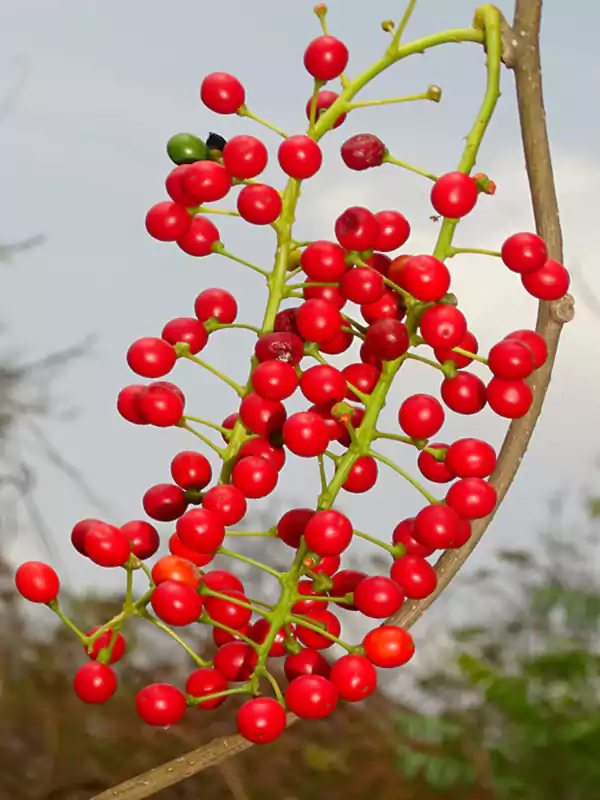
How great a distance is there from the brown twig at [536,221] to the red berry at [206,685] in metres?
0.04

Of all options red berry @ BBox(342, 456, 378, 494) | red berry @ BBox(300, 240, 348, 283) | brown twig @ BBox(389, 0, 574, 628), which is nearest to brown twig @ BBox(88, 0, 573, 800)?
brown twig @ BBox(389, 0, 574, 628)

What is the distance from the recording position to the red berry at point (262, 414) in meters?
0.75

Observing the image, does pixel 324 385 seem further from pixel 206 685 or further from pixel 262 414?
pixel 206 685

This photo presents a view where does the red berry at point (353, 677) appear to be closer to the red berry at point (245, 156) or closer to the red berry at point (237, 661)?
the red berry at point (237, 661)

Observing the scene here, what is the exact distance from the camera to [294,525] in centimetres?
78

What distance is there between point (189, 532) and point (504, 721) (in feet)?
5.57

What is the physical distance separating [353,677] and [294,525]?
120 millimetres

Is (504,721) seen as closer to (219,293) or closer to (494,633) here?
(494,633)

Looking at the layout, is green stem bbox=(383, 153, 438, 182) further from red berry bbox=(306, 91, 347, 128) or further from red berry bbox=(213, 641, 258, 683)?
red berry bbox=(213, 641, 258, 683)

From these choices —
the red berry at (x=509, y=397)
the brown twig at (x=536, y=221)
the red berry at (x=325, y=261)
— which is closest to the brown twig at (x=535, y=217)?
the brown twig at (x=536, y=221)

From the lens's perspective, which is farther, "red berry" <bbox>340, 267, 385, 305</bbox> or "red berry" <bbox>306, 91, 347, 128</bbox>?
"red berry" <bbox>306, 91, 347, 128</bbox>

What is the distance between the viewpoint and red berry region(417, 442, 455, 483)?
78 centimetres

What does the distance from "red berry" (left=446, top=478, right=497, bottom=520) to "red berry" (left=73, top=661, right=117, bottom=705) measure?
0.28m

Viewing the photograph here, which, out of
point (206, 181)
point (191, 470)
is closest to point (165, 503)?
point (191, 470)
